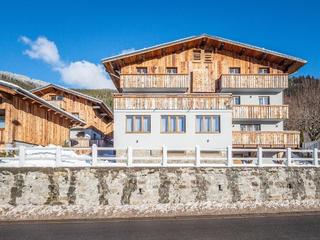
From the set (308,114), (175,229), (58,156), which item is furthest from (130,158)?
(308,114)

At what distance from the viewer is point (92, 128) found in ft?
133

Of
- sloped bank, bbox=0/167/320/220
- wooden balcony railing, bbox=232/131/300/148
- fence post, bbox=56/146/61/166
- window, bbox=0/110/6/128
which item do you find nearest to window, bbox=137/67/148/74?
wooden balcony railing, bbox=232/131/300/148

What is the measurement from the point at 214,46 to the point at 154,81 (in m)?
6.51

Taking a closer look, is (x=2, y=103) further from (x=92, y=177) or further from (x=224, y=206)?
(x=224, y=206)

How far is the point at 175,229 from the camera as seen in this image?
12602mm

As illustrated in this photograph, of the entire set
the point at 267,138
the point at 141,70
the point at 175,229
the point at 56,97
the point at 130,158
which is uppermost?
the point at 141,70

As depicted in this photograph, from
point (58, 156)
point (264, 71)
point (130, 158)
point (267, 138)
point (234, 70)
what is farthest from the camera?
point (264, 71)

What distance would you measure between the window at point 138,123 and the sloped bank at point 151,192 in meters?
8.33

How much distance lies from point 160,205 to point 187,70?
1625cm

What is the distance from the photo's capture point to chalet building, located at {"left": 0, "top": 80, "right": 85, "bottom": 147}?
73.4 feet

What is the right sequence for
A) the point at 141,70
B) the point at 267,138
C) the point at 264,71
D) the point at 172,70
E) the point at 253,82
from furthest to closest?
the point at 264,71, the point at 172,70, the point at 141,70, the point at 253,82, the point at 267,138

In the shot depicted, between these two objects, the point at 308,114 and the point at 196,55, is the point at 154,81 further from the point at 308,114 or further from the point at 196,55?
the point at 308,114

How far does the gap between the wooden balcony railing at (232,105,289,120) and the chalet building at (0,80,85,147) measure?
14.6m

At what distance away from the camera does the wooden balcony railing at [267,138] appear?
2720 centimetres
